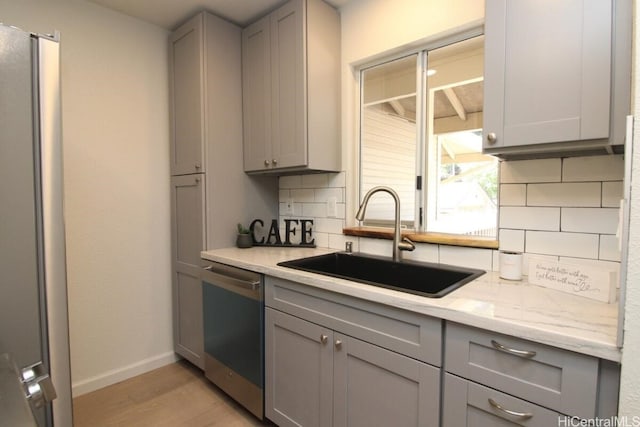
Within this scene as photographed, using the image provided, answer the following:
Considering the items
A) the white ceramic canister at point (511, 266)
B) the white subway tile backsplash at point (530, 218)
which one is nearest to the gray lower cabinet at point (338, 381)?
the white ceramic canister at point (511, 266)

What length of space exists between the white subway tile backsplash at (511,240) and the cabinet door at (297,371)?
2.93ft

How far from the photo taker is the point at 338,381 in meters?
1.34

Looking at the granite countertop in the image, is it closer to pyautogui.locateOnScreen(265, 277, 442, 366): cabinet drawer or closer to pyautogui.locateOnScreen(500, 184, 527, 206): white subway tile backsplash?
pyautogui.locateOnScreen(265, 277, 442, 366): cabinet drawer

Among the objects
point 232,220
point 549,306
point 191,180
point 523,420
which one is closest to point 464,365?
point 523,420

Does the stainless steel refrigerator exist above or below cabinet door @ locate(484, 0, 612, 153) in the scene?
below

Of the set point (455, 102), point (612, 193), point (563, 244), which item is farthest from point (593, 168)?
point (455, 102)

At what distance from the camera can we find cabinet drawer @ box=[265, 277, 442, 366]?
107 centimetres

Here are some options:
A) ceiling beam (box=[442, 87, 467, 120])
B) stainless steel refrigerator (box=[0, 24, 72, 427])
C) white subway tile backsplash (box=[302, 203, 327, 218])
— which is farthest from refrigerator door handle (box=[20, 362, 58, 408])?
ceiling beam (box=[442, 87, 467, 120])

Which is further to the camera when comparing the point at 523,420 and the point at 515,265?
the point at 515,265

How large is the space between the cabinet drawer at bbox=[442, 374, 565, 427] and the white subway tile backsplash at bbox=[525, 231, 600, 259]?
0.72 metres

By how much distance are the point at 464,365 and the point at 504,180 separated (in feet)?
2.92

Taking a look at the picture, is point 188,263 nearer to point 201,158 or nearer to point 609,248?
point 201,158

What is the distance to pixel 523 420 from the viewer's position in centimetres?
89

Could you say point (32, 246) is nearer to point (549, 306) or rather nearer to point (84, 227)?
point (84, 227)
